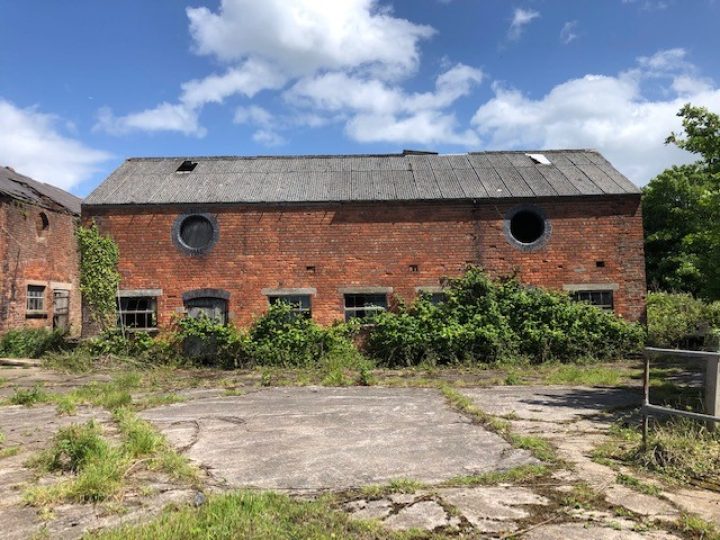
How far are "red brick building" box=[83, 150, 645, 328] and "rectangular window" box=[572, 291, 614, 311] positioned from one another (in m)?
0.03

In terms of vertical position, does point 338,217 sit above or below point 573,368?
above

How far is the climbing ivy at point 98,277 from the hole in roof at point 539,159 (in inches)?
476

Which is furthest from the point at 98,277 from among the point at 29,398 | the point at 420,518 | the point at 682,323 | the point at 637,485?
the point at 682,323

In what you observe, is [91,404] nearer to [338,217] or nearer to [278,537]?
[278,537]

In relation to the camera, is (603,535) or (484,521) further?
(484,521)

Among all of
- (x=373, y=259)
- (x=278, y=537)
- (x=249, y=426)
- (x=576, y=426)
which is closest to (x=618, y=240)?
(x=373, y=259)

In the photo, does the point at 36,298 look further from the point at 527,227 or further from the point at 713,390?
the point at 713,390

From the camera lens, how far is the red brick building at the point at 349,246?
13719mm

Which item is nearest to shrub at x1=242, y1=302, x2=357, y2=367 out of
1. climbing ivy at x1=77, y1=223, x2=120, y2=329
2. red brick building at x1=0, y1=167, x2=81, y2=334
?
climbing ivy at x1=77, y1=223, x2=120, y2=329

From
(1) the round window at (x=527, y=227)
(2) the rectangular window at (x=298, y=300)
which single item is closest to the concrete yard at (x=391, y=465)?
(2) the rectangular window at (x=298, y=300)

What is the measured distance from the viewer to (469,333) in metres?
12.9

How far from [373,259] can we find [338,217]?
55.8 inches

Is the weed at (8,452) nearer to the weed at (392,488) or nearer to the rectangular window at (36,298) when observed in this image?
the weed at (392,488)

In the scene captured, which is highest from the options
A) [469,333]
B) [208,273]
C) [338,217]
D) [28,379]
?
[338,217]
